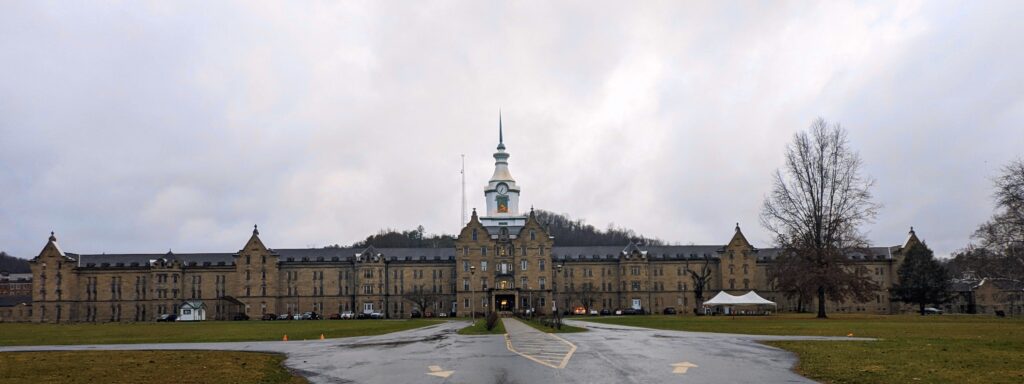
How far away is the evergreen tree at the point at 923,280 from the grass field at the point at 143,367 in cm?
10731

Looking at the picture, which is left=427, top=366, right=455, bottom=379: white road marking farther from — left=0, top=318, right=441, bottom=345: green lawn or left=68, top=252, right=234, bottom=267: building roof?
left=68, top=252, right=234, bottom=267: building roof

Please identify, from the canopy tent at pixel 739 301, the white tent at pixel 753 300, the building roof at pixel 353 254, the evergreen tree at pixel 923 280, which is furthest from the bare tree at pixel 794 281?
the building roof at pixel 353 254

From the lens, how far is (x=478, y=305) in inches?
4998

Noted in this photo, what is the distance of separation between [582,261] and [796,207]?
6255 cm

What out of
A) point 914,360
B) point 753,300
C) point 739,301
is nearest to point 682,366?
point 914,360

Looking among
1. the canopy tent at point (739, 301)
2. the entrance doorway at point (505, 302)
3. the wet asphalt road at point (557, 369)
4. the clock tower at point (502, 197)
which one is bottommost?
the entrance doorway at point (505, 302)

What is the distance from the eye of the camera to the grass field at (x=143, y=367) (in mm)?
22859

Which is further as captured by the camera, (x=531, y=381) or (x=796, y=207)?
(x=796, y=207)

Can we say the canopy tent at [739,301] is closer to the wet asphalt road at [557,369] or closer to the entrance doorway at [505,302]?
the entrance doorway at [505,302]

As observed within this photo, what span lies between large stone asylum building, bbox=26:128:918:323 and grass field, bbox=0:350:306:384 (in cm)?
9500

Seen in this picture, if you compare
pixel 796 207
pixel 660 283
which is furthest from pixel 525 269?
pixel 796 207

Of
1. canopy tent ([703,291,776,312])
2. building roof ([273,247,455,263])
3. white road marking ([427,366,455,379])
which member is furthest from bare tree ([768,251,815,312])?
building roof ([273,247,455,263])

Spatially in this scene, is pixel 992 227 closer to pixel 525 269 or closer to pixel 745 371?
pixel 745 371

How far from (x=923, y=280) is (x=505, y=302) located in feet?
199
